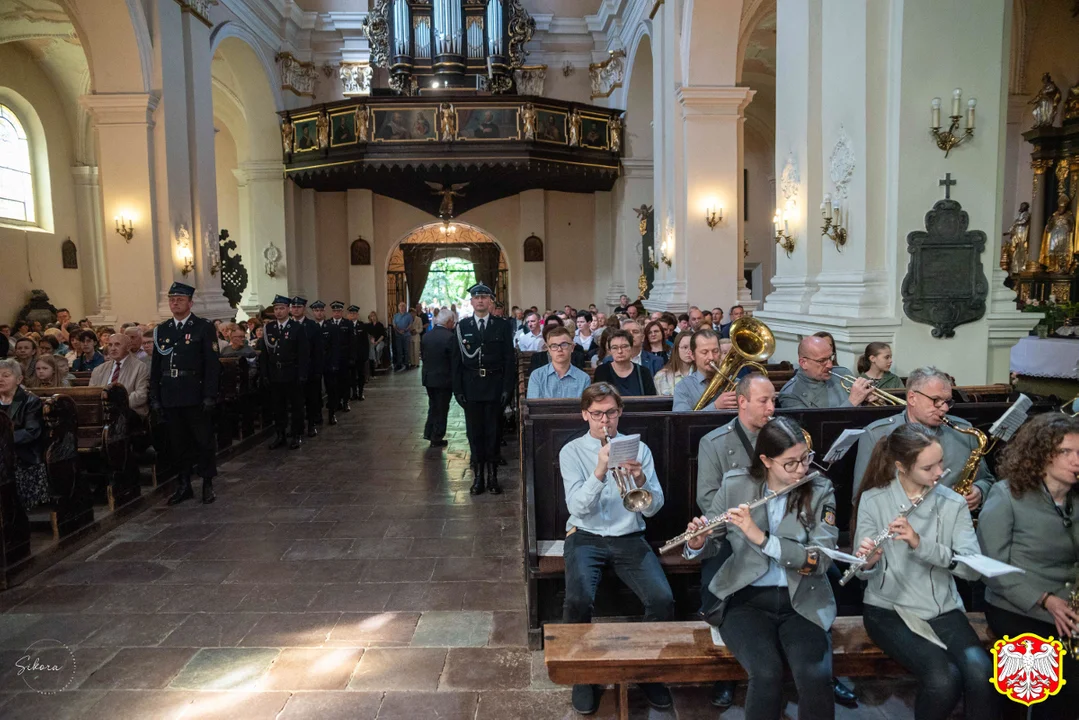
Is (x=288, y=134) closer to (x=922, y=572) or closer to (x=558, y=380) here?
(x=558, y=380)

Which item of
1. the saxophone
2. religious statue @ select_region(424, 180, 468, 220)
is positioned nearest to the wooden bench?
the saxophone

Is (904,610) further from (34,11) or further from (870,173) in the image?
(34,11)

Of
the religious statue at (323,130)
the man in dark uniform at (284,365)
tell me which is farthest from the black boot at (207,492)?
the religious statue at (323,130)

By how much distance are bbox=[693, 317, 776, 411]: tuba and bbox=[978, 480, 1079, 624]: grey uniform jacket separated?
168 cm

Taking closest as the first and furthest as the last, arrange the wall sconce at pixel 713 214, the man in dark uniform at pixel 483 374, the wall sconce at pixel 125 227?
the man in dark uniform at pixel 483 374
the wall sconce at pixel 125 227
the wall sconce at pixel 713 214

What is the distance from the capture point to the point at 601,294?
19.1 metres

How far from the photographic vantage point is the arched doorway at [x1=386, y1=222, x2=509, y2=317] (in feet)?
64.7

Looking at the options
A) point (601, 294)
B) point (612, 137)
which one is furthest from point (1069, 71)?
point (601, 294)

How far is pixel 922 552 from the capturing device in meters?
2.64

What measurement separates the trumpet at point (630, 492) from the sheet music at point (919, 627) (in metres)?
1.05

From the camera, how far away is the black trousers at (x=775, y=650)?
2.56 metres

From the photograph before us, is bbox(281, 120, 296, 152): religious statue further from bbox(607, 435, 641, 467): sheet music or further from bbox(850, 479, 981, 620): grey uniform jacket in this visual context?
bbox(850, 479, 981, 620): grey uniform jacket

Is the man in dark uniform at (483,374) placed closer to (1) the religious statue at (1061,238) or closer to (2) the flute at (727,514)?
(2) the flute at (727,514)
